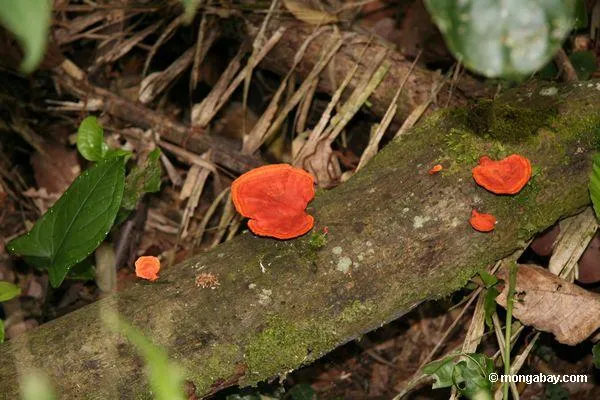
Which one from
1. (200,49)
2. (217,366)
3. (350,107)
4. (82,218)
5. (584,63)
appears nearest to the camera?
(217,366)

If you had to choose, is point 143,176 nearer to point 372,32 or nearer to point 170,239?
point 170,239

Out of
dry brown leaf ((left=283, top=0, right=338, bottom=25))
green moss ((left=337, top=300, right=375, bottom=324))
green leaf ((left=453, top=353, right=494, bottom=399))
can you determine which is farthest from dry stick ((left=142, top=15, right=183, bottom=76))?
green leaf ((left=453, top=353, right=494, bottom=399))

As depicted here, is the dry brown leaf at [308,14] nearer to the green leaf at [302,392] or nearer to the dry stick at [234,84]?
the dry stick at [234,84]

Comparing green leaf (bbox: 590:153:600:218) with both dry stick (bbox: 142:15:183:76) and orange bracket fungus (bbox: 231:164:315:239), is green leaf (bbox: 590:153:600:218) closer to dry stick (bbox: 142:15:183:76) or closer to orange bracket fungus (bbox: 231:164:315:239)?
orange bracket fungus (bbox: 231:164:315:239)

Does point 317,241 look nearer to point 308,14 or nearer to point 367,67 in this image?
point 367,67

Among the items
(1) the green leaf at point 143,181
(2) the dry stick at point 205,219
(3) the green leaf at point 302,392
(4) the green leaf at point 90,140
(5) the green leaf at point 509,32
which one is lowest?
Answer: (3) the green leaf at point 302,392

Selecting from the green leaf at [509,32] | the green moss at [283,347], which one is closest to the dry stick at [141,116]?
the green moss at [283,347]

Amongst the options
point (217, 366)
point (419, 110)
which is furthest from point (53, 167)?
point (419, 110)

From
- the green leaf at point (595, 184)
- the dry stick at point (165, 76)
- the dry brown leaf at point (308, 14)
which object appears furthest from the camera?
the dry stick at point (165, 76)

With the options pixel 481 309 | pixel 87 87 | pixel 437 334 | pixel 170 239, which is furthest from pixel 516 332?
pixel 87 87
